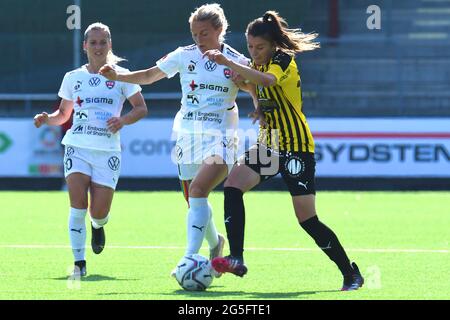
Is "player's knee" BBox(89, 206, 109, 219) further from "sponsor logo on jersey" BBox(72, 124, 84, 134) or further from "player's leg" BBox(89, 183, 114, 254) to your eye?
"sponsor logo on jersey" BBox(72, 124, 84, 134)

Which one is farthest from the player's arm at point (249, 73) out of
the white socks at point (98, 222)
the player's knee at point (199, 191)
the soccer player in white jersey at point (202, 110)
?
the white socks at point (98, 222)

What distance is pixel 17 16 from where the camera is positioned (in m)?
23.1

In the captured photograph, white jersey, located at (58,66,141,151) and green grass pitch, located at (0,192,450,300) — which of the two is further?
white jersey, located at (58,66,141,151)

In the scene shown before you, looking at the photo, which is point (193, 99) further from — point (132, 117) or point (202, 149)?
point (132, 117)

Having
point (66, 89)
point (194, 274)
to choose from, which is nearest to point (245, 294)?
point (194, 274)

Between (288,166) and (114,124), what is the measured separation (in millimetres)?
1815

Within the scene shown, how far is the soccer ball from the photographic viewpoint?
759 cm

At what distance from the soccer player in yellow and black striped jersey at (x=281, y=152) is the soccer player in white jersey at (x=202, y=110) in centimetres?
35

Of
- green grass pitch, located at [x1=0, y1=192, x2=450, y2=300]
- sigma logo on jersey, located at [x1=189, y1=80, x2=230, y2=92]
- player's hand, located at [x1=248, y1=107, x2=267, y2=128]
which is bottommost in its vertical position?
green grass pitch, located at [x1=0, y1=192, x2=450, y2=300]

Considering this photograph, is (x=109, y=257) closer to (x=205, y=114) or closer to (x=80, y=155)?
(x=80, y=155)

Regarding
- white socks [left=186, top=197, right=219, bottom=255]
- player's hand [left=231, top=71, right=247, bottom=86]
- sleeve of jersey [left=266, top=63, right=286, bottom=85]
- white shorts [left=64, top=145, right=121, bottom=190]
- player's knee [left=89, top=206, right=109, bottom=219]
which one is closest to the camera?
sleeve of jersey [left=266, top=63, right=286, bottom=85]

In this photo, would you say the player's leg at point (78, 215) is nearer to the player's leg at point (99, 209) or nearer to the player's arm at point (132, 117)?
the player's leg at point (99, 209)

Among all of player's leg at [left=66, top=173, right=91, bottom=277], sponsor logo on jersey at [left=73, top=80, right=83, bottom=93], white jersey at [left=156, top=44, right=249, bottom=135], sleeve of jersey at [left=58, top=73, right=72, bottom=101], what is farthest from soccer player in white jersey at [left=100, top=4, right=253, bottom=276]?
player's leg at [left=66, top=173, right=91, bottom=277]

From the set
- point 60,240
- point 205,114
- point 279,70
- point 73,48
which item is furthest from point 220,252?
point 73,48
